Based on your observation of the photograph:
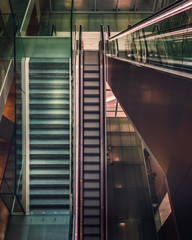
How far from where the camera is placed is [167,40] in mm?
4121

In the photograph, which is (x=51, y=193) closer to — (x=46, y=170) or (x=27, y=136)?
(x=46, y=170)

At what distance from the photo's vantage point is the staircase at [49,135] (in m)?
7.55

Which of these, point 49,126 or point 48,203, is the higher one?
point 49,126

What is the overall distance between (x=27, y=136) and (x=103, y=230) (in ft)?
14.4

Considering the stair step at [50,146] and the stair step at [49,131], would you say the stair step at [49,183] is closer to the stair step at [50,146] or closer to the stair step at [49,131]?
the stair step at [50,146]

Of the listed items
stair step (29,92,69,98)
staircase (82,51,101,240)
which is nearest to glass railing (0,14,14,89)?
stair step (29,92,69,98)

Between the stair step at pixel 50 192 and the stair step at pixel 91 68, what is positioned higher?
the stair step at pixel 91 68

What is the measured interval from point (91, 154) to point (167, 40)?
5.45m

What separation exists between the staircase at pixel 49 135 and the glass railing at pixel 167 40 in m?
3.12

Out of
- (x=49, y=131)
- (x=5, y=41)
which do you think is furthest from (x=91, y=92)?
(x=5, y=41)

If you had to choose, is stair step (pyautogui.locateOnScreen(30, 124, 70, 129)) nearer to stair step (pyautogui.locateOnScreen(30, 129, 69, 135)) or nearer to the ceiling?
stair step (pyautogui.locateOnScreen(30, 129, 69, 135))

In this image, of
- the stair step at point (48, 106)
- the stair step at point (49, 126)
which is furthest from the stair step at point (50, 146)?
the stair step at point (48, 106)

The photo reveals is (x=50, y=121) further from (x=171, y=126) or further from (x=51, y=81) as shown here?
(x=171, y=126)

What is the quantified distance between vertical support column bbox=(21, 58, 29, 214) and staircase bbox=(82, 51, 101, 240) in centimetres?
217
